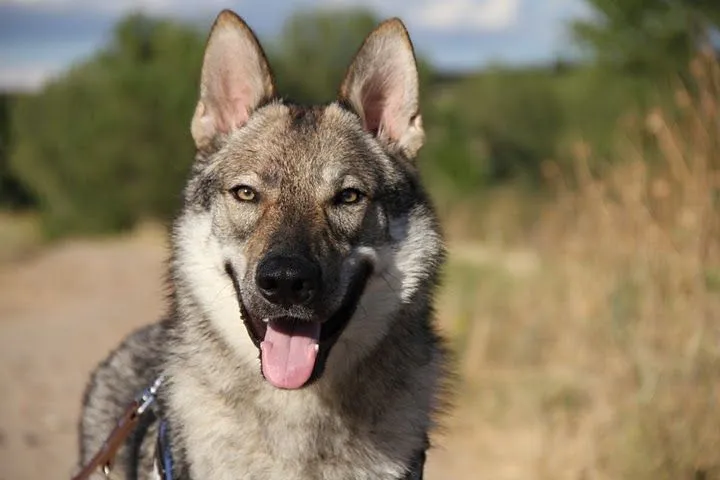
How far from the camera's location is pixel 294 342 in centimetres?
357

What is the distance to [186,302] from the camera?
3.93 meters

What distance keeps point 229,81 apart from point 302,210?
79 cm

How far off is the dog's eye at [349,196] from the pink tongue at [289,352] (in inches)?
20.8

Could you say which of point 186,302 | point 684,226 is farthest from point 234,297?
point 684,226

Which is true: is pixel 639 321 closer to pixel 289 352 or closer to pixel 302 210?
pixel 302 210

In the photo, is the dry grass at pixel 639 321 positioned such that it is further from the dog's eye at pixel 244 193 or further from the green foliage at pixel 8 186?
the green foliage at pixel 8 186

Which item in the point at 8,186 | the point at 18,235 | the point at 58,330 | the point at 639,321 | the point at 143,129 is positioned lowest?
the point at 8,186

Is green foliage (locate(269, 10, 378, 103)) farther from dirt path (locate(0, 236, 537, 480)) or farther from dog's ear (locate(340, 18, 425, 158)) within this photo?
dog's ear (locate(340, 18, 425, 158))

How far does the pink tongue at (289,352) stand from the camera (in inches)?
139

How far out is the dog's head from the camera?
11.7 ft

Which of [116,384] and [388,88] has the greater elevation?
[388,88]

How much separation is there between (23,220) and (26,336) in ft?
65.9

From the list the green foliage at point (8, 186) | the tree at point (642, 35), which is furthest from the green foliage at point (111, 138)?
the tree at point (642, 35)

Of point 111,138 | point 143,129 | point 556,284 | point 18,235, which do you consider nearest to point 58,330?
point 556,284
